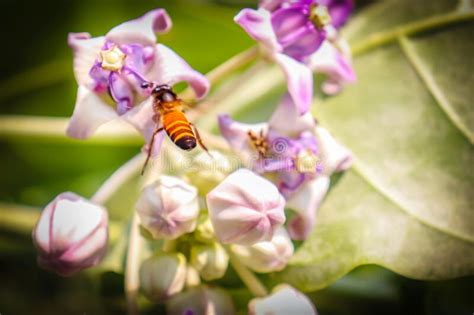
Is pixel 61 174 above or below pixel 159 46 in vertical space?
below

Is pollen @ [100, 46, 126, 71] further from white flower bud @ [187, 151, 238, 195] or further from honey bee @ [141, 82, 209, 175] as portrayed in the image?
white flower bud @ [187, 151, 238, 195]

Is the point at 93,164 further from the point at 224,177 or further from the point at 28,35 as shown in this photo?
the point at 224,177

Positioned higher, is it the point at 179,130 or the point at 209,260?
the point at 179,130

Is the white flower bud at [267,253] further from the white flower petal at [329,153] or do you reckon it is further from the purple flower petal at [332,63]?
the purple flower petal at [332,63]

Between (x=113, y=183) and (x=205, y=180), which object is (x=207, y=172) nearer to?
(x=205, y=180)

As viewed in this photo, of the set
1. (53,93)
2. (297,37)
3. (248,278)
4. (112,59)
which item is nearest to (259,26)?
(297,37)

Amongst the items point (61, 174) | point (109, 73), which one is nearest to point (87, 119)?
point (109, 73)
